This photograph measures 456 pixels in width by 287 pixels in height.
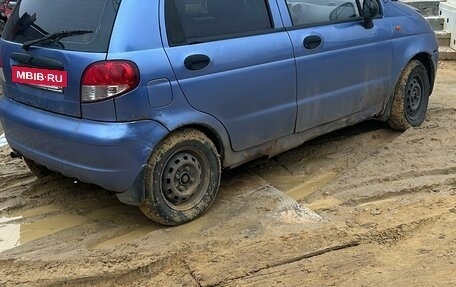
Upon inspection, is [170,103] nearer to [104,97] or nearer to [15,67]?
[104,97]

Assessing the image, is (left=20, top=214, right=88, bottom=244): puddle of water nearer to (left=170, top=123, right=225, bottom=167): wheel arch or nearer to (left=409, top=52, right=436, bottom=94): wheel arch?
(left=170, top=123, right=225, bottom=167): wheel arch

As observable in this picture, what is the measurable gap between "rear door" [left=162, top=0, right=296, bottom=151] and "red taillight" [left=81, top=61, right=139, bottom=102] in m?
0.32

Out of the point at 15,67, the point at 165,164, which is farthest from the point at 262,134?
the point at 15,67

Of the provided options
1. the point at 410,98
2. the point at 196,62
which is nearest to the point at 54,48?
the point at 196,62

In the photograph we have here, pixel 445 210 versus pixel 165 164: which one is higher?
pixel 165 164

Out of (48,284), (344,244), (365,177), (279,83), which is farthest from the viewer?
(365,177)

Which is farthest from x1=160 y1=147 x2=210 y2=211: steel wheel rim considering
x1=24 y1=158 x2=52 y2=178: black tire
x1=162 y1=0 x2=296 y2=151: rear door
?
x1=24 y1=158 x2=52 y2=178: black tire

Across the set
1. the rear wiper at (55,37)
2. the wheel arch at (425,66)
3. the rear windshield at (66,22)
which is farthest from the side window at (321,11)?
the rear wiper at (55,37)

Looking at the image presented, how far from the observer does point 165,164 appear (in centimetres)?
379

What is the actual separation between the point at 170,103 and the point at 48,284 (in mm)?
1324

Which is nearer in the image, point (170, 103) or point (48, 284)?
point (48, 284)

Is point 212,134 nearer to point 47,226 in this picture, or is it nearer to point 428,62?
point 47,226

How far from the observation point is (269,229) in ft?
12.6

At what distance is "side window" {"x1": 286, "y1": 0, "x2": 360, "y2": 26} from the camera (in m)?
4.52
